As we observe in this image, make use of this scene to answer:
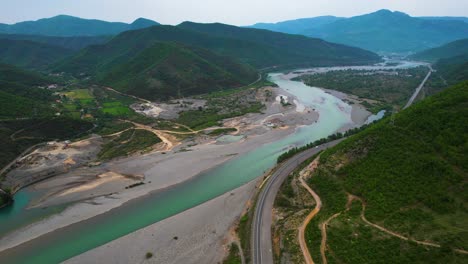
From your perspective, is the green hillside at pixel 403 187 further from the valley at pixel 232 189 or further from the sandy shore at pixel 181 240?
the sandy shore at pixel 181 240

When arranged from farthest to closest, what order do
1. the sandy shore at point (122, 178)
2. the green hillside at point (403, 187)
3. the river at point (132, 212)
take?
the sandy shore at point (122, 178) → the river at point (132, 212) → the green hillside at point (403, 187)

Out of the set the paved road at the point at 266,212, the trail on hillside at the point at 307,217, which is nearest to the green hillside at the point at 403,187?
the trail on hillside at the point at 307,217

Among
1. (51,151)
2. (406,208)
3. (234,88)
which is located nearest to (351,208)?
(406,208)

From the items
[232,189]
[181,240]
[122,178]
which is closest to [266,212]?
[181,240]

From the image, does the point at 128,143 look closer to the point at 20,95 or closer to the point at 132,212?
the point at 132,212

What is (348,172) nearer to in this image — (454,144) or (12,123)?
(454,144)

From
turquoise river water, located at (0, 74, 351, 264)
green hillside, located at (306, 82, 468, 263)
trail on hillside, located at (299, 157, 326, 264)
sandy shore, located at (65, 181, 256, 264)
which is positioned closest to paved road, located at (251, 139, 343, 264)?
trail on hillside, located at (299, 157, 326, 264)

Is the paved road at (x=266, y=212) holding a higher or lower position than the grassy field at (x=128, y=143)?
lower
